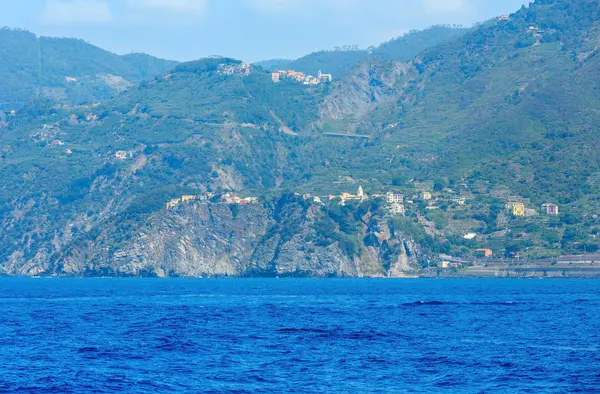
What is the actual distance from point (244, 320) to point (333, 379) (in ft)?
133

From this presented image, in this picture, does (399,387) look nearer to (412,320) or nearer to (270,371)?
(270,371)

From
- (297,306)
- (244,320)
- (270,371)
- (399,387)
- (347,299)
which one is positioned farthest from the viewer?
(347,299)

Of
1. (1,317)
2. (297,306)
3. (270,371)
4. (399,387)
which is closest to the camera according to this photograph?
(399,387)

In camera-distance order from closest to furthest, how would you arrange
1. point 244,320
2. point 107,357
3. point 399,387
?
point 399,387
point 107,357
point 244,320

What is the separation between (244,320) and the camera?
105375 millimetres

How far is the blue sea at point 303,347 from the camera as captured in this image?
64188 millimetres

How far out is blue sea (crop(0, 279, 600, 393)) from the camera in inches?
2527

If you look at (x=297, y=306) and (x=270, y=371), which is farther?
(x=297, y=306)

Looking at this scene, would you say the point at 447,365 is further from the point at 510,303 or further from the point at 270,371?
Result: the point at 510,303

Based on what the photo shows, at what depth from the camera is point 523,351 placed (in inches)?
3063

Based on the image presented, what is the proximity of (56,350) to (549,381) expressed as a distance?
35.7 m

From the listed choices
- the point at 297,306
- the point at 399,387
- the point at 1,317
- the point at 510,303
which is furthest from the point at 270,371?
the point at 510,303

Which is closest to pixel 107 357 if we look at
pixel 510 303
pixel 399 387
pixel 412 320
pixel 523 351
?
pixel 399 387

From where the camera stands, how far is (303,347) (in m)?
80.2
